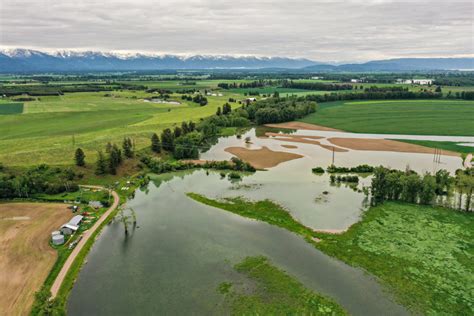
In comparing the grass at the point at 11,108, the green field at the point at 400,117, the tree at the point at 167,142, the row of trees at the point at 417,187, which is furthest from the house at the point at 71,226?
the grass at the point at 11,108

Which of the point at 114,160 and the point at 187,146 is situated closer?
the point at 114,160

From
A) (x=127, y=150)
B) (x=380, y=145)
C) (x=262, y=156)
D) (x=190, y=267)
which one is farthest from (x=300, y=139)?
(x=190, y=267)

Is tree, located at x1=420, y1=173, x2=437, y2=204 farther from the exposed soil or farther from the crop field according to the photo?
the crop field

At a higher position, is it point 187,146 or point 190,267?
point 187,146

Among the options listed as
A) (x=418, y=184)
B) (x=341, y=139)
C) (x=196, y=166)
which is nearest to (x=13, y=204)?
(x=196, y=166)

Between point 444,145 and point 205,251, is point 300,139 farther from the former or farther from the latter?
point 205,251

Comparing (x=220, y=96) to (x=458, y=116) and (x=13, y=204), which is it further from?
(x=13, y=204)
